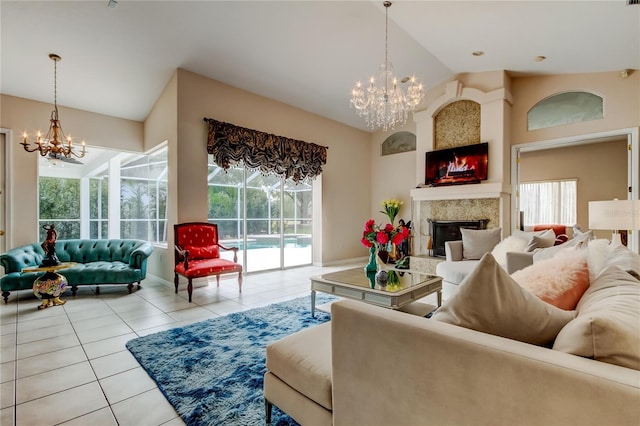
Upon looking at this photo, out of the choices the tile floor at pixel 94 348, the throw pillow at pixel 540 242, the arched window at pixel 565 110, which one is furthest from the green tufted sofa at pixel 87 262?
the arched window at pixel 565 110

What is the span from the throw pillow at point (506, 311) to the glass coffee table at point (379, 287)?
5.36ft

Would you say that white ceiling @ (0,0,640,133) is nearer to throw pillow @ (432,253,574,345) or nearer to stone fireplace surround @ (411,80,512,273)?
stone fireplace surround @ (411,80,512,273)

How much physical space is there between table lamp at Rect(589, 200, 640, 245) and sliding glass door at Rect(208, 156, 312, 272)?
491 cm

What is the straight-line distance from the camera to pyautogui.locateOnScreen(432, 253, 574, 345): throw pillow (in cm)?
97

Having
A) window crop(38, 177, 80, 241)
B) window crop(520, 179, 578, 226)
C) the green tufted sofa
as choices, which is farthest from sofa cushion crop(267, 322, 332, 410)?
window crop(520, 179, 578, 226)

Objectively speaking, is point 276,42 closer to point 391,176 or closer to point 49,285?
point 391,176

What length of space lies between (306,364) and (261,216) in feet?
15.6

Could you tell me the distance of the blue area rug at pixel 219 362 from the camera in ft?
5.75

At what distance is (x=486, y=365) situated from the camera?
844mm

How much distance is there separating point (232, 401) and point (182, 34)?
4355 millimetres

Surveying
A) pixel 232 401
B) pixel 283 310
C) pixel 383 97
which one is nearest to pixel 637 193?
pixel 383 97

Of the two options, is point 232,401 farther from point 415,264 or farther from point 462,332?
point 415,264

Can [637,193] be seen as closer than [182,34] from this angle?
No

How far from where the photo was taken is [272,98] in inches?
232
